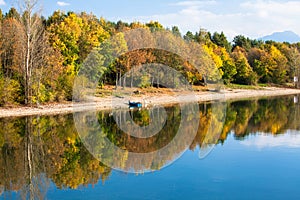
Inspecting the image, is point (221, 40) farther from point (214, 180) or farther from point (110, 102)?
point (214, 180)

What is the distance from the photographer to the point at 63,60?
36406 millimetres

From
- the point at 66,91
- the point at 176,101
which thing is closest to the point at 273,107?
the point at 176,101

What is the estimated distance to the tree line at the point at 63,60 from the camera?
30.3 m

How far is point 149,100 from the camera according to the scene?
3806cm

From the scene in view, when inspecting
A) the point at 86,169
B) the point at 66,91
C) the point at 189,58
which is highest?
the point at 189,58

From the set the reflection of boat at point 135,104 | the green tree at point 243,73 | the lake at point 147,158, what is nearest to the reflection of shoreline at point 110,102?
the reflection of boat at point 135,104

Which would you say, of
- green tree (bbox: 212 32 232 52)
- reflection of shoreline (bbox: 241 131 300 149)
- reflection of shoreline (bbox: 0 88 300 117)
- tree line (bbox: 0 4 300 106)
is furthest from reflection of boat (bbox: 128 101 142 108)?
green tree (bbox: 212 32 232 52)

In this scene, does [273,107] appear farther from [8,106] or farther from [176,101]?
[8,106]

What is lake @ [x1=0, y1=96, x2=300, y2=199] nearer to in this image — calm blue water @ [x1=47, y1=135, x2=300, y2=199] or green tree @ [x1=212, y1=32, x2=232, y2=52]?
calm blue water @ [x1=47, y1=135, x2=300, y2=199]

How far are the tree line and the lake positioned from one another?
5.56 metres

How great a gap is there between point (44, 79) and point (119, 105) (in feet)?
21.6

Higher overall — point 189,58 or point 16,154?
point 189,58

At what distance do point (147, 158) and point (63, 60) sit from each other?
870 inches

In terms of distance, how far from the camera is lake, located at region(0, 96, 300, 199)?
1224cm
